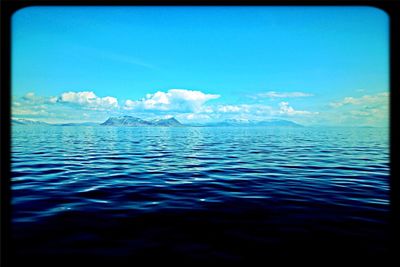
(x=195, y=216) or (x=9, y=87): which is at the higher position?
(x=9, y=87)

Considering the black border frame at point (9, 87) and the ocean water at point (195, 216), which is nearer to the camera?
the black border frame at point (9, 87)

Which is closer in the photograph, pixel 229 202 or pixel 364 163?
pixel 229 202

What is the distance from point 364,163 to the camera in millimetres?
11492

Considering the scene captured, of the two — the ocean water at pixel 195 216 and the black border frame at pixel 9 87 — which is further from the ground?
the black border frame at pixel 9 87

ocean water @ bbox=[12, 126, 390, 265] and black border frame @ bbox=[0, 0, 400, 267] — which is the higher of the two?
black border frame @ bbox=[0, 0, 400, 267]

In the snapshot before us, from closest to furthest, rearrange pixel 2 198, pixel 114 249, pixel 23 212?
pixel 2 198 → pixel 114 249 → pixel 23 212

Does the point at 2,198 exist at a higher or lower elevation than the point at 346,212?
higher

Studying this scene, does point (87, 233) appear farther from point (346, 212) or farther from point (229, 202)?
point (346, 212)

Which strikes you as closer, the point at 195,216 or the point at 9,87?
the point at 9,87

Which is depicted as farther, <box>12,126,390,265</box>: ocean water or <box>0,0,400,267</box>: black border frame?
<box>12,126,390,265</box>: ocean water

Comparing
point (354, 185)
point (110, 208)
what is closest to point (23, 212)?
point (110, 208)

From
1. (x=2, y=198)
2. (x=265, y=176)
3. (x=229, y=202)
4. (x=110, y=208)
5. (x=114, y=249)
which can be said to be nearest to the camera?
(x=2, y=198)
